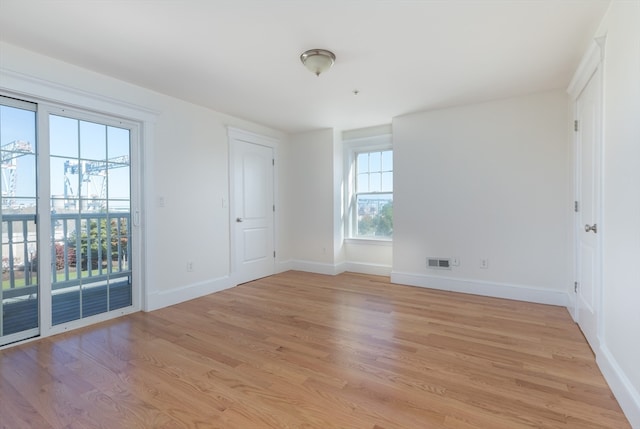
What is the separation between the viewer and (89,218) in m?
3.00

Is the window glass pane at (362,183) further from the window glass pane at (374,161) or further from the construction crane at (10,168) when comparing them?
the construction crane at (10,168)

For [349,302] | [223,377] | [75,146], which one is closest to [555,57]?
[349,302]

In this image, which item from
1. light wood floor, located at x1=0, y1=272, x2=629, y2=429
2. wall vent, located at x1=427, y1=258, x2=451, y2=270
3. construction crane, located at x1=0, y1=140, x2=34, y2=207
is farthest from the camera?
wall vent, located at x1=427, y1=258, x2=451, y2=270

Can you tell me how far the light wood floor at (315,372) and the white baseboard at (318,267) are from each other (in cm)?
172

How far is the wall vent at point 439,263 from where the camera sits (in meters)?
4.09

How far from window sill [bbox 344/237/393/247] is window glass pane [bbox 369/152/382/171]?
117 cm

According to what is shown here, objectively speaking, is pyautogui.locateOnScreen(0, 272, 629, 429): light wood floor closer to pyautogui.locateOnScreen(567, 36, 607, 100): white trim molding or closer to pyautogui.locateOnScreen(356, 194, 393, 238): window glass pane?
pyautogui.locateOnScreen(356, 194, 393, 238): window glass pane

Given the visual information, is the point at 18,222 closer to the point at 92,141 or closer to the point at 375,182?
the point at 92,141

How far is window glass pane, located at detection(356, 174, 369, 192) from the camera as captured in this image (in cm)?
516

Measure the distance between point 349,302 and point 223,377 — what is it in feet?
6.09

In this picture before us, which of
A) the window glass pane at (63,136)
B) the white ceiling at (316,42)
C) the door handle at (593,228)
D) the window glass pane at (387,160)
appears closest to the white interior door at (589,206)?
the door handle at (593,228)

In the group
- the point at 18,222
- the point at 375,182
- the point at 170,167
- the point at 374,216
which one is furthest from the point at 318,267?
the point at 18,222

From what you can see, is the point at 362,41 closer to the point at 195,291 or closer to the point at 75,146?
the point at 75,146

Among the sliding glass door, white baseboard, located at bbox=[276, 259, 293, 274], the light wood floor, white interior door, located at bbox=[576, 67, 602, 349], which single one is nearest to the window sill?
white baseboard, located at bbox=[276, 259, 293, 274]
